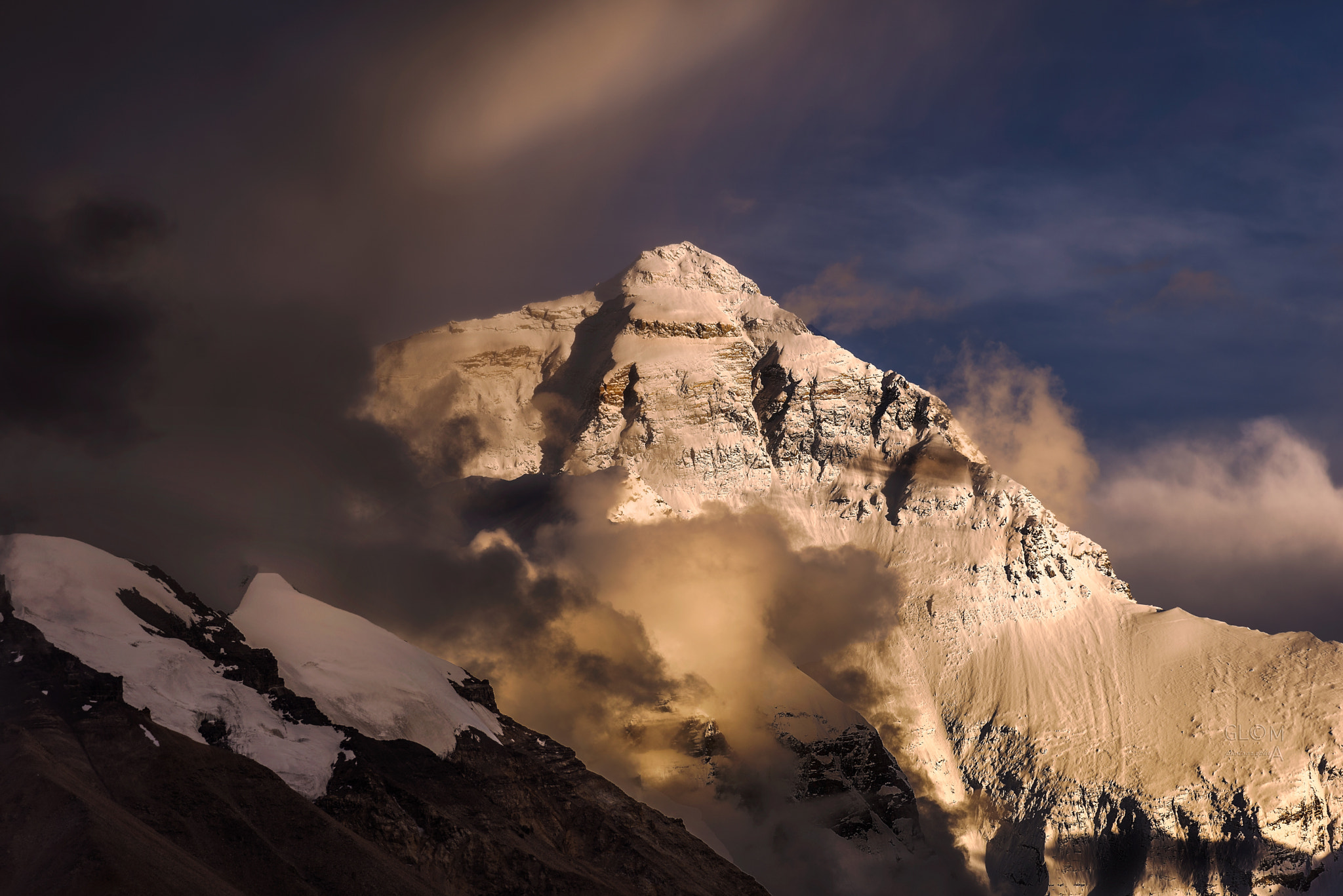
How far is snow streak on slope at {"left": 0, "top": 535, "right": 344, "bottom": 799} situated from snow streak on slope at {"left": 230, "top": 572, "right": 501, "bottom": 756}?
50.0ft

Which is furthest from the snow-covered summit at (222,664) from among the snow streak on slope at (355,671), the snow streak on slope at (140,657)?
the snow streak on slope at (355,671)

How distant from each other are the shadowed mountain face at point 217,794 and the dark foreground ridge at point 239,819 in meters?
0.17

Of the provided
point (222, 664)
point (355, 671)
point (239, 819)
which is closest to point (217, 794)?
point (239, 819)

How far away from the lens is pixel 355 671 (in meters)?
155

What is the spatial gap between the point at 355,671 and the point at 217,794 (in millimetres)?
51284

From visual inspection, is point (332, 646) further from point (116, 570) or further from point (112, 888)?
point (112, 888)

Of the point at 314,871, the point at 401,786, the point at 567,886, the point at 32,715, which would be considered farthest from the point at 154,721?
the point at 567,886

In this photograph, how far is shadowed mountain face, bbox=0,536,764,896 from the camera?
87.8m

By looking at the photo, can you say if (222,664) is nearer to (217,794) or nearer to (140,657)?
(140,657)

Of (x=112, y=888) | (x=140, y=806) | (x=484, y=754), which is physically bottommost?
(x=112, y=888)

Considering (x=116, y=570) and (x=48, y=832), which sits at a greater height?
(x=116, y=570)

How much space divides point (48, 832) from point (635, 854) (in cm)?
8594

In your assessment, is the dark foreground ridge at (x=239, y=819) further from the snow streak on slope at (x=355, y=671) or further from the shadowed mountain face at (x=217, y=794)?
the snow streak on slope at (x=355, y=671)

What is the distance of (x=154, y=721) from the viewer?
10988 cm
